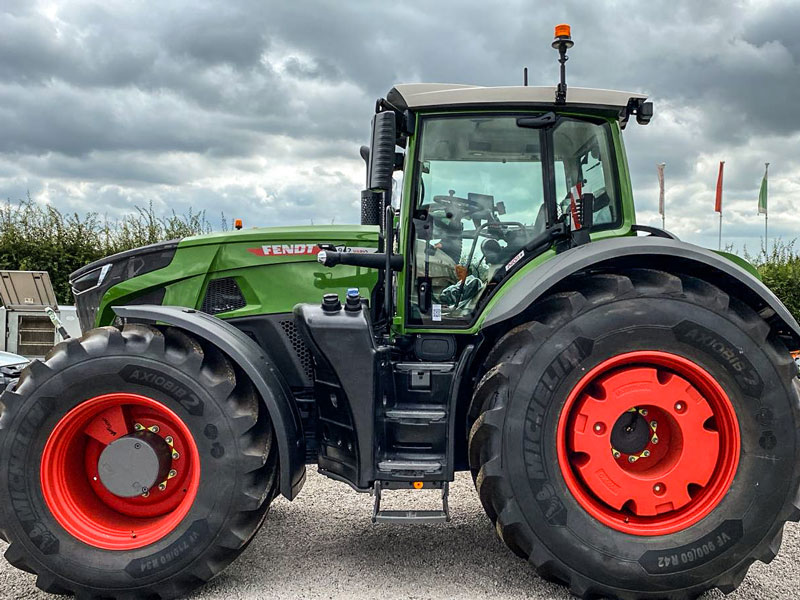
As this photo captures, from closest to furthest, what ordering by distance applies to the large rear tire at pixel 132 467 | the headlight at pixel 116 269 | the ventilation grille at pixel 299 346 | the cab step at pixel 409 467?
the large rear tire at pixel 132 467 < the cab step at pixel 409 467 < the ventilation grille at pixel 299 346 < the headlight at pixel 116 269

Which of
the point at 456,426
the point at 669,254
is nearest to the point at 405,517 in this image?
the point at 456,426

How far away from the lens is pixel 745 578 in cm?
388

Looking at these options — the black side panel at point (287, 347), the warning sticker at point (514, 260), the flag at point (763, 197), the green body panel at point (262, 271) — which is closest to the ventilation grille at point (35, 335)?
the green body panel at point (262, 271)

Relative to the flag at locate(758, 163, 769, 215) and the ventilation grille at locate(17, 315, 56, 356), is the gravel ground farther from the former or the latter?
the flag at locate(758, 163, 769, 215)

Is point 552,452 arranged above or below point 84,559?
above

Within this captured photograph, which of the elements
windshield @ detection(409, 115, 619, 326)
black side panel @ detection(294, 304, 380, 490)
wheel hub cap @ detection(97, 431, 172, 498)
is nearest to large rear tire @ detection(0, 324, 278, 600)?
wheel hub cap @ detection(97, 431, 172, 498)

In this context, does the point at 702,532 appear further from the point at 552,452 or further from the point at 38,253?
the point at 38,253

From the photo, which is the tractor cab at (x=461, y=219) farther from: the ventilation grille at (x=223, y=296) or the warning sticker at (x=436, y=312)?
the ventilation grille at (x=223, y=296)

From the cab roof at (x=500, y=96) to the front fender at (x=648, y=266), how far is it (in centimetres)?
78

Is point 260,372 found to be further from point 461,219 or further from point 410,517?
point 461,219

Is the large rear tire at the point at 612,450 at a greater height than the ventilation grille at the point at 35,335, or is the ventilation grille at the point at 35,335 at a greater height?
the large rear tire at the point at 612,450

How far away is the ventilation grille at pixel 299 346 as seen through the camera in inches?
171

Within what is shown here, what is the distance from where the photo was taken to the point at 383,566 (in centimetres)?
398

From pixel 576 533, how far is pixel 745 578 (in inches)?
46.1
